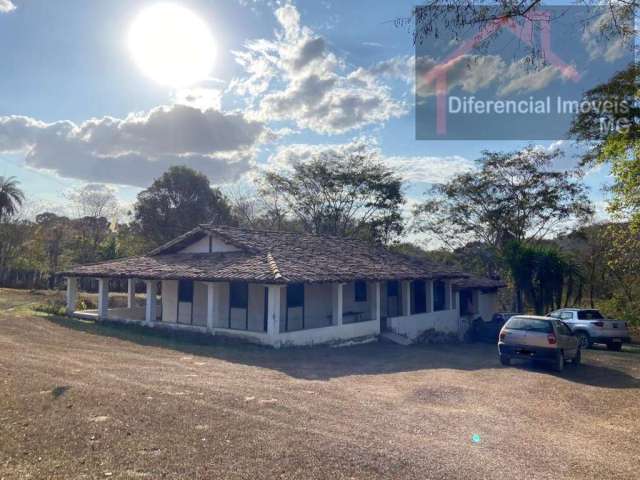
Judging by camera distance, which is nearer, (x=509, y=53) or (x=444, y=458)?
(x=444, y=458)

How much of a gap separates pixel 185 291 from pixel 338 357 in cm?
860

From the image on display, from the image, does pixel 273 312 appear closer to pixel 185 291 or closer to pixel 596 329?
pixel 185 291

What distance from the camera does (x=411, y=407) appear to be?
8547 mm

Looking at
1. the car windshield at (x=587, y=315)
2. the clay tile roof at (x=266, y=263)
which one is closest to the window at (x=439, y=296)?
the clay tile roof at (x=266, y=263)

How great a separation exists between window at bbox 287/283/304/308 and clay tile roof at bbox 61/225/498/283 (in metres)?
1.15

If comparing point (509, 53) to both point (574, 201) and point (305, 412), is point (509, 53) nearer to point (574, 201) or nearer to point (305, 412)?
point (305, 412)

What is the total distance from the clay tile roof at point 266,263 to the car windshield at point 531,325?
20.1ft

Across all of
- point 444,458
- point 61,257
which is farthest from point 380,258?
point 61,257

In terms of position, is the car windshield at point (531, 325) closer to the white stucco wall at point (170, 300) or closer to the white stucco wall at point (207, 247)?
the white stucco wall at point (207, 247)

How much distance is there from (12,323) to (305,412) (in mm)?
14336

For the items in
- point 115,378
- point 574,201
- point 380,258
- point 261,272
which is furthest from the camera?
point 574,201

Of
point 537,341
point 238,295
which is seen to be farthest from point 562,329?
point 238,295

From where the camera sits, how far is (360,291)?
75.2 ft

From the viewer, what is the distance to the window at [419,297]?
25.9m
